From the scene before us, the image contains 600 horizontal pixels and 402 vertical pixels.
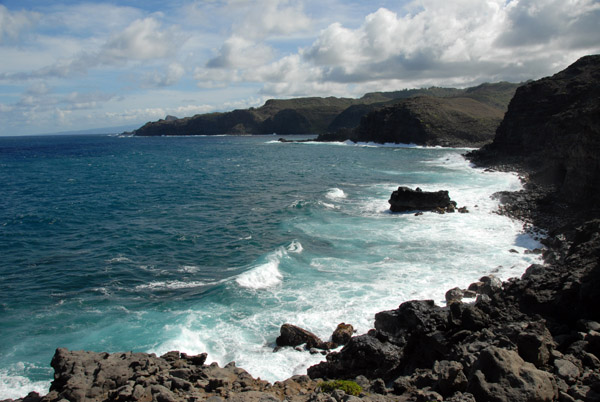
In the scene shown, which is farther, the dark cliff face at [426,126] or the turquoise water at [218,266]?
the dark cliff face at [426,126]

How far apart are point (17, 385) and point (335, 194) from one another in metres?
36.8

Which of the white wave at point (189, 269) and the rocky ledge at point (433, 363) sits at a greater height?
the rocky ledge at point (433, 363)

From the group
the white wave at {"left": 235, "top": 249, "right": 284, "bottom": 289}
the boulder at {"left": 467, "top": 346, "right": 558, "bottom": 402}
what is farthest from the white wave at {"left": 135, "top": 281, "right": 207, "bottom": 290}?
the boulder at {"left": 467, "top": 346, "right": 558, "bottom": 402}

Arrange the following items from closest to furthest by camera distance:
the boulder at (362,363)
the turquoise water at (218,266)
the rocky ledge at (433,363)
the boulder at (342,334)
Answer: the rocky ledge at (433,363), the boulder at (362,363), the boulder at (342,334), the turquoise water at (218,266)

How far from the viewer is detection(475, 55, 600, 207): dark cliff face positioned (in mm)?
32906

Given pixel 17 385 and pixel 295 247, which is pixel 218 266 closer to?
pixel 295 247

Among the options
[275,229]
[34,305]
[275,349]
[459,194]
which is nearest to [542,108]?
[459,194]

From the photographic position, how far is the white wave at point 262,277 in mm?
22156

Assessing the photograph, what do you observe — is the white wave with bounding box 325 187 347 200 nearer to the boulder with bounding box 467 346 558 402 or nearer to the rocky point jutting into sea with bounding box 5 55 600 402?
the rocky point jutting into sea with bounding box 5 55 600 402

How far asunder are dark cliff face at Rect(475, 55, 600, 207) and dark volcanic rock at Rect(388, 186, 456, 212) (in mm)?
9963

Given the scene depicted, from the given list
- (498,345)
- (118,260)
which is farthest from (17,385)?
(498,345)

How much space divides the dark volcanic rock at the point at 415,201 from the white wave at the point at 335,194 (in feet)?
27.2

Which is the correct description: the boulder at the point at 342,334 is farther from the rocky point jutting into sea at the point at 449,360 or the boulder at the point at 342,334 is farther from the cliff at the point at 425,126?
the cliff at the point at 425,126

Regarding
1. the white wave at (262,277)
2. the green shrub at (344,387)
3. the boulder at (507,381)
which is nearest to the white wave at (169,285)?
the white wave at (262,277)
